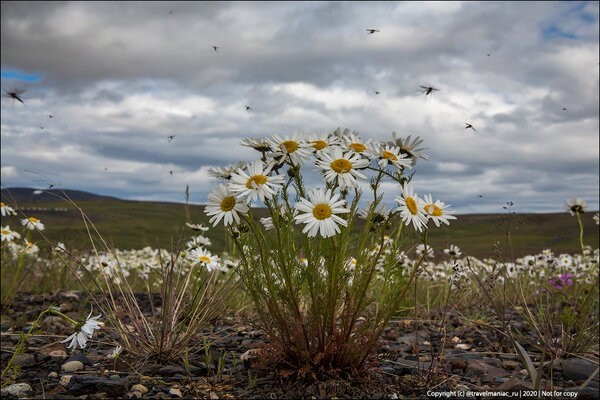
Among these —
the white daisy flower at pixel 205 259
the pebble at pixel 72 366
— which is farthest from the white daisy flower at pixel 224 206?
the white daisy flower at pixel 205 259

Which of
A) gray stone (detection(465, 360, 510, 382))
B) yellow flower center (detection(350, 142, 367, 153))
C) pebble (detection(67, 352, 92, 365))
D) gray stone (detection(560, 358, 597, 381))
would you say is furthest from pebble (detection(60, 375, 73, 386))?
gray stone (detection(560, 358, 597, 381))

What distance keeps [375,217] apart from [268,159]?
32.0 inches

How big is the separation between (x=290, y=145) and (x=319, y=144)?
0.80 ft

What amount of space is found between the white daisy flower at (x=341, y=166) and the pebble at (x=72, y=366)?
2.57m

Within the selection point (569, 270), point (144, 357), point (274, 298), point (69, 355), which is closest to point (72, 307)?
point (69, 355)

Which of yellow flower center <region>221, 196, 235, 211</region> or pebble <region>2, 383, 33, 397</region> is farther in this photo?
pebble <region>2, 383, 33, 397</region>

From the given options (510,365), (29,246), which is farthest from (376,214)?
(29,246)

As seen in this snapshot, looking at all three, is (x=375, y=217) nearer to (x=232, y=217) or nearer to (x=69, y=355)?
(x=232, y=217)

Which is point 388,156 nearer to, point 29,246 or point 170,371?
point 170,371

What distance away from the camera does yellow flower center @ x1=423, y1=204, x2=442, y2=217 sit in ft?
12.0

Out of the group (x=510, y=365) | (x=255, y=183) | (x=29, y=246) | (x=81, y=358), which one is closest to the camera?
(x=255, y=183)

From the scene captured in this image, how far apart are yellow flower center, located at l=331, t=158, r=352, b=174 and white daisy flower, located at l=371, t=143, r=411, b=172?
222mm

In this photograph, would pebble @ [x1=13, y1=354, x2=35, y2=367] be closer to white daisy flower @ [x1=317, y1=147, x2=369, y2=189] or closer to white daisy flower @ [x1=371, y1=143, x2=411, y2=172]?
white daisy flower @ [x1=317, y1=147, x2=369, y2=189]

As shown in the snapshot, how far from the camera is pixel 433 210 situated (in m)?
3.67
